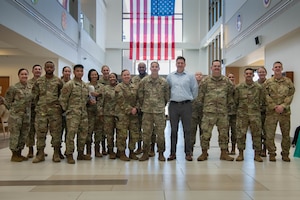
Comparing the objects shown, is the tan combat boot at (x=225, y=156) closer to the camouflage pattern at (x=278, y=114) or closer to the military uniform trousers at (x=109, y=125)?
the camouflage pattern at (x=278, y=114)

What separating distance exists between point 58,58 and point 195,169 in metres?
9.93

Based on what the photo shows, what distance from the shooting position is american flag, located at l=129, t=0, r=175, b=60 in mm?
23406

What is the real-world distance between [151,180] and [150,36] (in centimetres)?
1979

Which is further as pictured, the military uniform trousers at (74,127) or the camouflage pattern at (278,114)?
the camouflage pattern at (278,114)

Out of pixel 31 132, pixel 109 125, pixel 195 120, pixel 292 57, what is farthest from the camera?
pixel 292 57

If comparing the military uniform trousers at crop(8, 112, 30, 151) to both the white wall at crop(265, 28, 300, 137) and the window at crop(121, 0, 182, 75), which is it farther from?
the window at crop(121, 0, 182, 75)

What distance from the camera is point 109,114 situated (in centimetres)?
631

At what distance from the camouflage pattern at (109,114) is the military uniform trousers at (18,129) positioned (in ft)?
4.55

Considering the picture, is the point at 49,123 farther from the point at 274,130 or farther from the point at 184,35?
the point at 184,35

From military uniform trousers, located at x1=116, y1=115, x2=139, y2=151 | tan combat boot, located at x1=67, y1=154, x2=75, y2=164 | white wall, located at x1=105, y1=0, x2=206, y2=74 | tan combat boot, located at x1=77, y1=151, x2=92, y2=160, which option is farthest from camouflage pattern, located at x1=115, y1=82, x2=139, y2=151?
white wall, located at x1=105, y1=0, x2=206, y2=74

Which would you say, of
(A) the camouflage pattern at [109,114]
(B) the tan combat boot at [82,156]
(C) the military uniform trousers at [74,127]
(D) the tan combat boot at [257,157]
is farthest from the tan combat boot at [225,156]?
(C) the military uniform trousers at [74,127]

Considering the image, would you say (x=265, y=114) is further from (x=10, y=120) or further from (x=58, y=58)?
(x=58, y=58)

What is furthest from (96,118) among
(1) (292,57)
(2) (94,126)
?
(1) (292,57)

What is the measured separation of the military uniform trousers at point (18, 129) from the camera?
19.8ft
